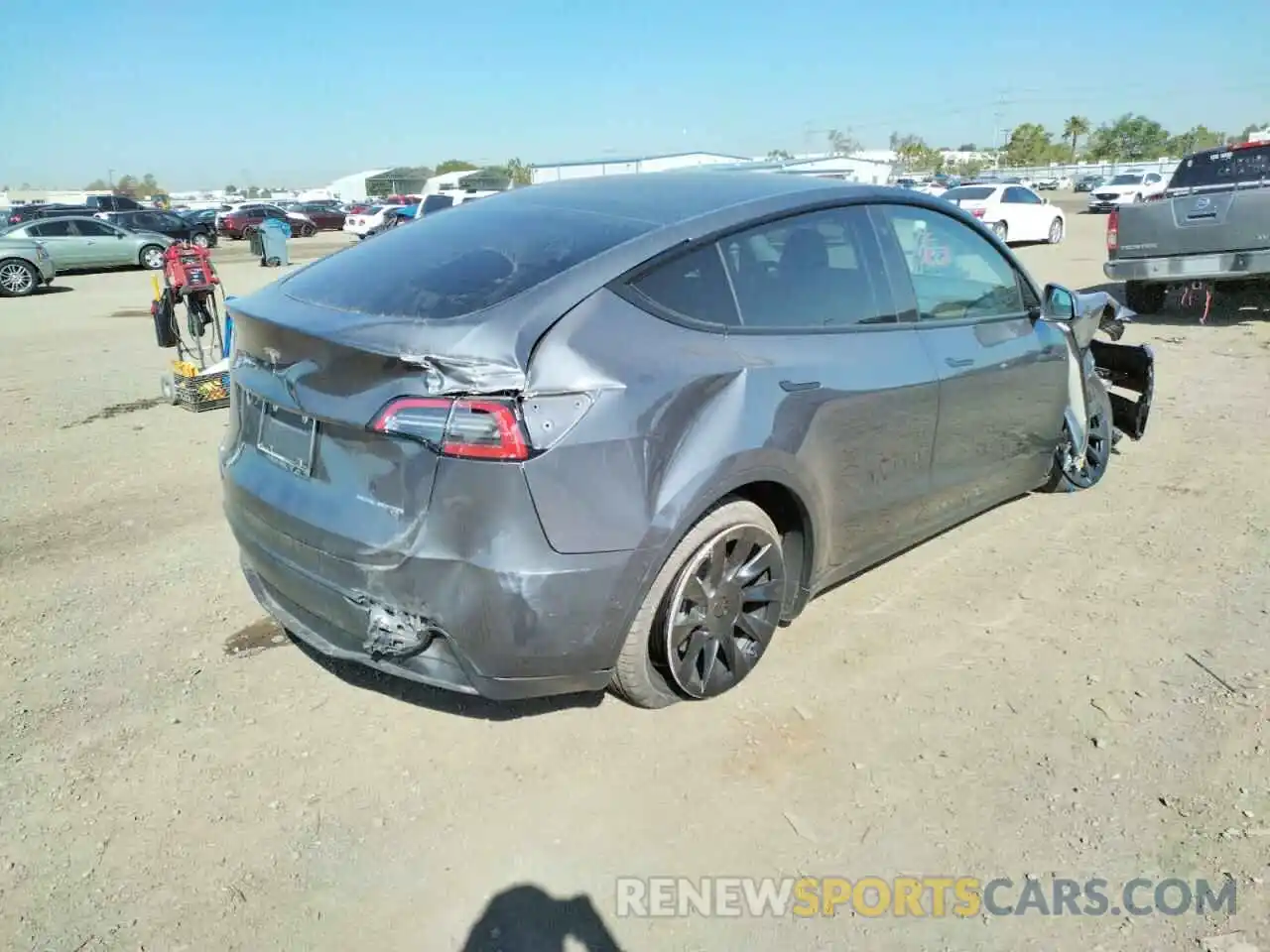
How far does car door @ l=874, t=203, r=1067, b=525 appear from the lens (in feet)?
12.0

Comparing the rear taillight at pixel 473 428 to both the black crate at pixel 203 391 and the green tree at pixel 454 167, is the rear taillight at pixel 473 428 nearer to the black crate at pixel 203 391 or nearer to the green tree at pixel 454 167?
the black crate at pixel 203 391

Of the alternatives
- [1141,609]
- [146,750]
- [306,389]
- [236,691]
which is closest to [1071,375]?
[1141,609]

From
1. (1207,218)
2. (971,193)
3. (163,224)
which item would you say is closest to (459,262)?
(1207,218)

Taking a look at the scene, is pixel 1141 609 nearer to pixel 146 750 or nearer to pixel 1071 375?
pixel 1071 375

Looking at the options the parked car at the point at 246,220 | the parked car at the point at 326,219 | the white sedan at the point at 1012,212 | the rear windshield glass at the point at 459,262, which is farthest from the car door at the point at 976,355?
the parked car at the point at 326,219

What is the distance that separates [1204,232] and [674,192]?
27.1 feet

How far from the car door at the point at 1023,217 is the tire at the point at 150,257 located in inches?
849

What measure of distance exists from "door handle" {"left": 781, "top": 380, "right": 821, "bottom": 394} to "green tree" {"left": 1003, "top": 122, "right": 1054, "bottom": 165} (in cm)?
11664

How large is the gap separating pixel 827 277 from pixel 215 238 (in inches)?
1472

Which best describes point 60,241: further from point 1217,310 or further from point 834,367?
point 834,367

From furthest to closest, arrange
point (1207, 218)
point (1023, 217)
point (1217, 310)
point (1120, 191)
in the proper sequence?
point (1120, 191) → point (1023, 217) → point (1217, 310) → point (1207, 218)

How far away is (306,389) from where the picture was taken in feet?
8.69

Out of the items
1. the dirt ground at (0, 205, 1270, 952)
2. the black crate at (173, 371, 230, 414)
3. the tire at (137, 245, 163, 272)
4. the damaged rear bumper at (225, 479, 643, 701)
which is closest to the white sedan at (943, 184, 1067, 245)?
the black crate at (173, 371, 230, 414)

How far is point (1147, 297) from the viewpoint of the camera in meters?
10.9
